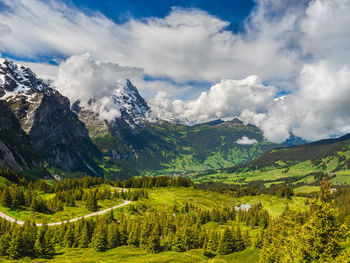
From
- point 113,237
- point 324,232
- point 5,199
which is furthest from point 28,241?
point 324,232

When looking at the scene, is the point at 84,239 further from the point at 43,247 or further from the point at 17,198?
the point at 17,198

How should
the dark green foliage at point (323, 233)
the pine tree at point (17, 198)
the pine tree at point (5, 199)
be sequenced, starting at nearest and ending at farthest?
the dark green foliage at point (323, 233)
the pine tree at point (5, 199)
the pine tree at point (17, 198)

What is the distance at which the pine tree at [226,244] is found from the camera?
3442 inches

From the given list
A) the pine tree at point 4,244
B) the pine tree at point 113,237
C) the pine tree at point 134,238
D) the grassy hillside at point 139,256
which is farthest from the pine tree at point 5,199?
the pine tree at point 134,238

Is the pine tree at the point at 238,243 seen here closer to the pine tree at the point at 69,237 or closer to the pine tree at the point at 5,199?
the pine tree at the point at 69,237

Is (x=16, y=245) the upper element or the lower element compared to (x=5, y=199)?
lower

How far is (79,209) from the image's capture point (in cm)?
12325

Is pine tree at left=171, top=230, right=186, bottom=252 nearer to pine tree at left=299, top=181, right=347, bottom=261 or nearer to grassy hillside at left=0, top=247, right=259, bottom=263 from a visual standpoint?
grassy hillside at left=0, top=247, right=259, bottom=263

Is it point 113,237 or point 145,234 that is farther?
point 145,234

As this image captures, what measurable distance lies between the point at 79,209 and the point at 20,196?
2859cm

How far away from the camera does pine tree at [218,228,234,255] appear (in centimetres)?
8744

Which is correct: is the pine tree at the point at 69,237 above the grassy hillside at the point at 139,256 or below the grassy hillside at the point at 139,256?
above

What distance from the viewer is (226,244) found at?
8794cm

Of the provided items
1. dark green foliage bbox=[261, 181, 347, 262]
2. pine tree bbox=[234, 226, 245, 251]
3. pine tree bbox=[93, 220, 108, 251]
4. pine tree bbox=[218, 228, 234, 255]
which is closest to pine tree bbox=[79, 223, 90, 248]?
pine tree bbox=[93, 220, 108, 251]
